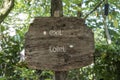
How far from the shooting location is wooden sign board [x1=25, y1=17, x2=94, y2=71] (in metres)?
3.05

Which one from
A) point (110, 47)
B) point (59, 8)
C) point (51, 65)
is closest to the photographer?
point (51, 65)

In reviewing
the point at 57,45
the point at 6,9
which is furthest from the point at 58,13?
the point at 6,9

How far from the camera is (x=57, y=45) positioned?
10.1 feet

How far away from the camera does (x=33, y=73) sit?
6176 millimetres

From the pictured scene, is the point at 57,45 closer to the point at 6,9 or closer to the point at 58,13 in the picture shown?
the point at 58,13

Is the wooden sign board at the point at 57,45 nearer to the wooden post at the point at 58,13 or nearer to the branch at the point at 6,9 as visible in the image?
the wooden post at the point at 58,13

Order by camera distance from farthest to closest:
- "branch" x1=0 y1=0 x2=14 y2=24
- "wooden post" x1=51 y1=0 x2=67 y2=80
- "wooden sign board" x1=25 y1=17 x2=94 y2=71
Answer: "branch" x1=0 y1=0 x2=14 y2=24 → "wooden post" x1=51 y1=0 x2=67 y2=80 → "wooden sign board" x1=25 y1=17 x2=94 y2=71

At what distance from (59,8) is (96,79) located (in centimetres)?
305

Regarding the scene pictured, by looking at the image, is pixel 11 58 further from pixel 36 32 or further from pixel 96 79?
pixel 36 32

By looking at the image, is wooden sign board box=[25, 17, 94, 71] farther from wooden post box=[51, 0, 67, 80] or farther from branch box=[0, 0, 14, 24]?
branch box=[0, 0, 14, 24]

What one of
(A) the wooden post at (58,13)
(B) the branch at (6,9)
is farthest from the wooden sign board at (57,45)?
(B) the branch at (6,9)

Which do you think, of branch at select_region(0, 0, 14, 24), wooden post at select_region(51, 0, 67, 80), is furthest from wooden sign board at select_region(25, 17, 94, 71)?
branch at select_region(0, 0, 14, 24)

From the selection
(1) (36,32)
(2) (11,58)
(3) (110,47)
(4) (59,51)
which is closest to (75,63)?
(4) (59,51)

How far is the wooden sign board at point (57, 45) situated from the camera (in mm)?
3049
